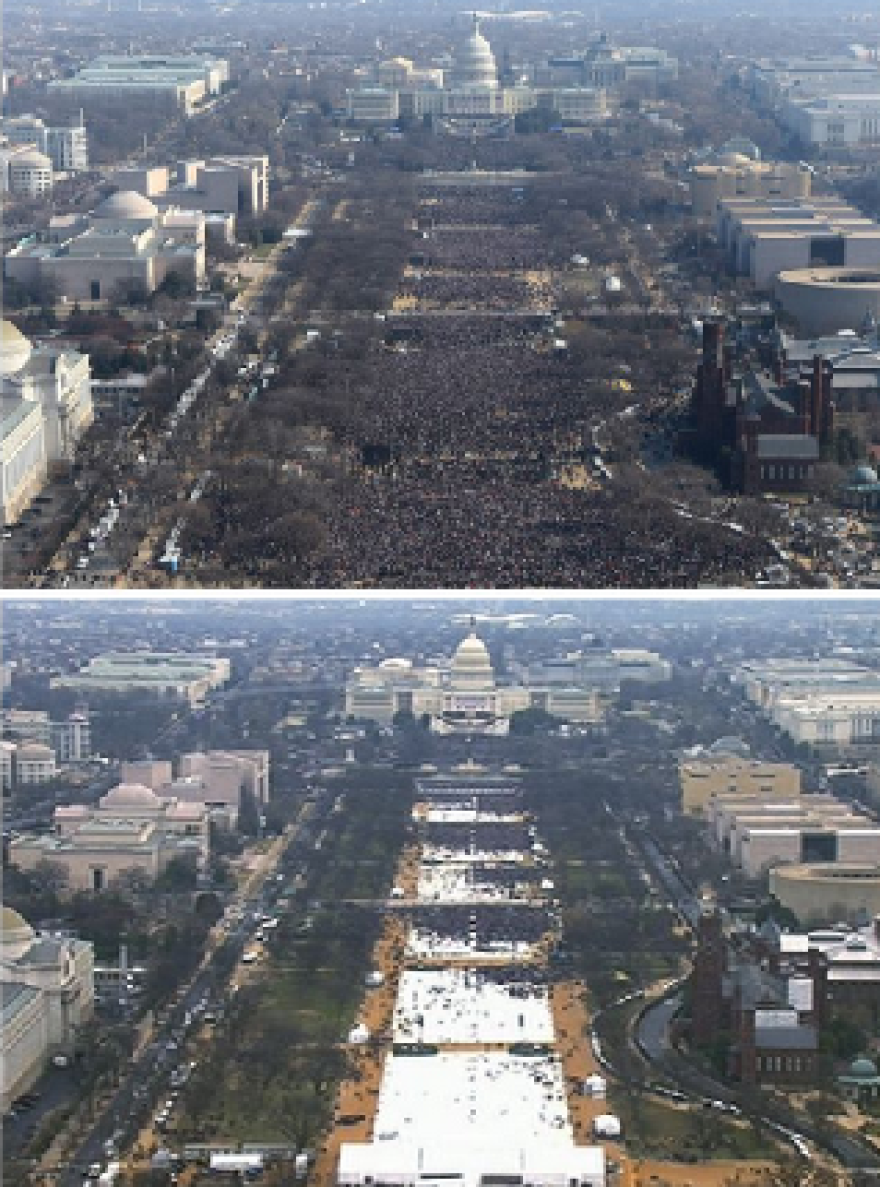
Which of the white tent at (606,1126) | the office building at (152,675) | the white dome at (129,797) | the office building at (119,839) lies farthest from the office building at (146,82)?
the white tent at (606,1126)

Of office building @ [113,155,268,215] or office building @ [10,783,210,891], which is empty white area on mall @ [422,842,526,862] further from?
office building @ [113,155,268,215]

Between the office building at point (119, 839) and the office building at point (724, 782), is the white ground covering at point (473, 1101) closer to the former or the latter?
the office building at point (119, 839)

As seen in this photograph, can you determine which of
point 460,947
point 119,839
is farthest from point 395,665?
point 460,947

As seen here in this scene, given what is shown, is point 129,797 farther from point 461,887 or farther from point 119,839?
point 461,887

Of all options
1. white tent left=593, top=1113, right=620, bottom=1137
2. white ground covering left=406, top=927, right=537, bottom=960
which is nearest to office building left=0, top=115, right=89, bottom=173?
white ground covering left=406, top=927, right=537, bottom=960

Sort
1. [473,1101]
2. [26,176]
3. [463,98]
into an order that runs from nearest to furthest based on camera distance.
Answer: [473,1101], [26,176], [463,98]

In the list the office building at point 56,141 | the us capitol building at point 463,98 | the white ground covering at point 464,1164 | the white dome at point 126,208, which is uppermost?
the white ground covering at point 464,1164
